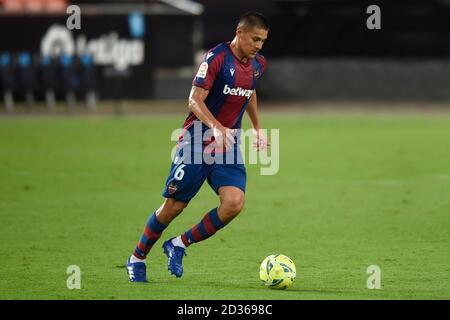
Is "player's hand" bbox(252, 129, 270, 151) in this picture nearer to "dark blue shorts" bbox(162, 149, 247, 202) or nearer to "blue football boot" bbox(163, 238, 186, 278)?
"dark blue shorts" bbox(162, 149, 247, 202)

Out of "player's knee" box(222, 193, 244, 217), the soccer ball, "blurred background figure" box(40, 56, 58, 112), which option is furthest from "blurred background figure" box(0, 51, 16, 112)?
the soccer ball

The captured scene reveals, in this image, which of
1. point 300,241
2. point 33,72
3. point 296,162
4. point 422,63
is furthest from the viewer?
point 422,63

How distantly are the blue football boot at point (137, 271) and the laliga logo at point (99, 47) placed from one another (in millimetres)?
20932

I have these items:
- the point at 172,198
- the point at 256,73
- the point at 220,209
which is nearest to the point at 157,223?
the point at 172,198

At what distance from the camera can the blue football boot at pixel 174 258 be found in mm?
8484

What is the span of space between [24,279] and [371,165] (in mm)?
10181

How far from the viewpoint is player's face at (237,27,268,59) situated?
27.5ft

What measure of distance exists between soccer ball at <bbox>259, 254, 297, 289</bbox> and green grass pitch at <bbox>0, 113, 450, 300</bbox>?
4.0 inches

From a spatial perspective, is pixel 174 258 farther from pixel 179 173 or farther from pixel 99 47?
pixel 99 47

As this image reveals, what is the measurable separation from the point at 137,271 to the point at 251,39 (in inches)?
80.2
